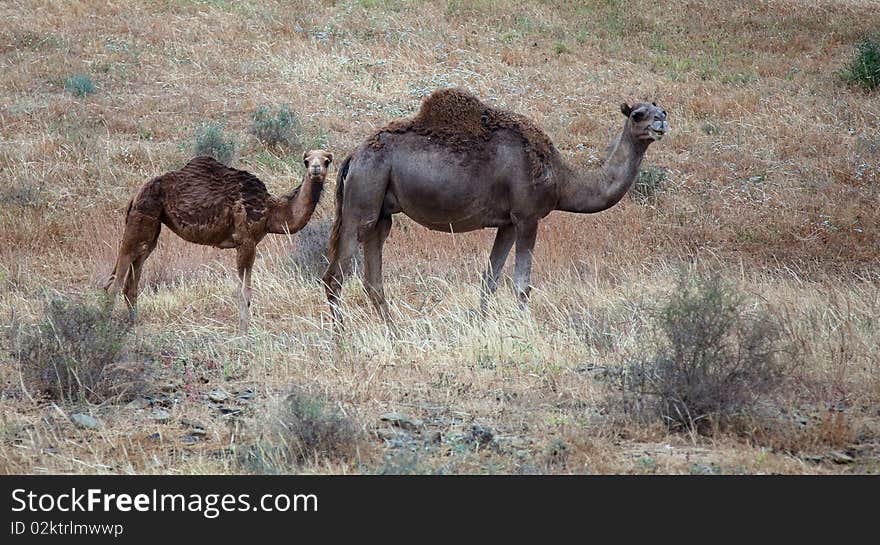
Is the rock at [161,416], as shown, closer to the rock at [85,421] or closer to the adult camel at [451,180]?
the rock at [85,421]

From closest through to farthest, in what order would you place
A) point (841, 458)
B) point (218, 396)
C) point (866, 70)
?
point (841, 458), point (218, 396), point (866, 70)

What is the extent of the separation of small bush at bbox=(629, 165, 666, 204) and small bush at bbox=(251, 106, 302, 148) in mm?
6330

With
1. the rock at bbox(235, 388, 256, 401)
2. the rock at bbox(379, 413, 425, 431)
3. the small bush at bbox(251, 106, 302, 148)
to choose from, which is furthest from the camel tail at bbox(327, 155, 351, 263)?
the small bush at bbox(251, 106, 302, 148)

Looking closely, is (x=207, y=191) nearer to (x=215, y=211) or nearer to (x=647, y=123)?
(x=215, y=211)

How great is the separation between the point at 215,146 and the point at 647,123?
10.2 meters

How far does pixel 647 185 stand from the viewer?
746 inches

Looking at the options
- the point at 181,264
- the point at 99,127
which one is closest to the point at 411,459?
the point at 181,264

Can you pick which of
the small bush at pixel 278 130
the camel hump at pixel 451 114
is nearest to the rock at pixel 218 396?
the camel hump at pixel 451 114

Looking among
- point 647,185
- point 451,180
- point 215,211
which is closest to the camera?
point 215,211

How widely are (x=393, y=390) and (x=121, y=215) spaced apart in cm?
986

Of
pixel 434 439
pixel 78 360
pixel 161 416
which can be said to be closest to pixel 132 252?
pixel 78 360

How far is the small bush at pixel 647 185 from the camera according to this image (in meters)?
18.8
